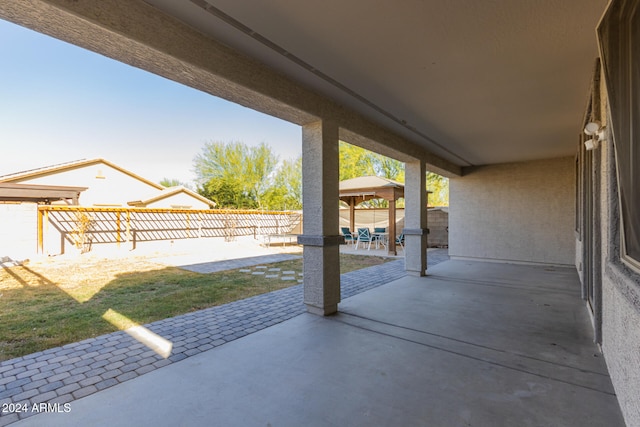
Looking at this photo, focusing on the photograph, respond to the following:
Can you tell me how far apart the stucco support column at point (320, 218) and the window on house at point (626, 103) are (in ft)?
8.36

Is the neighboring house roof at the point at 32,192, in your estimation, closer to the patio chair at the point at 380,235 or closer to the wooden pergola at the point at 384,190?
the wooden pergola at the point at 384,190

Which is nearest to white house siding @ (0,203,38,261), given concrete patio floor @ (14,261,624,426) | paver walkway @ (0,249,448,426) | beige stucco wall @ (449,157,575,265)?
paver walkway @ (0,249,448,426)

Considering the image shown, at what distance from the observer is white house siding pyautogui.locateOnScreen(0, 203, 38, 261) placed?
28.1ft

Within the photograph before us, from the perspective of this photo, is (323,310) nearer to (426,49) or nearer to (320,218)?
(320,218)

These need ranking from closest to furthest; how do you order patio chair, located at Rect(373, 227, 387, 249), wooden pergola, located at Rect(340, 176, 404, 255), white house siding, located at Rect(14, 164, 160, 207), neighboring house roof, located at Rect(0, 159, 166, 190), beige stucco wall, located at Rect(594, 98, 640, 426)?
1. beige stucco wall, located at Rect(594, 98, 640, 426)
2. wooden pergola, located at Rect(340, 176, 404, 255)
3. neighboring house roof, located at Rect(0, 159, 166, 190)
4. patio chair, located at Rect(373, 227, 387, 249)
5. white house siding, located at Rect(14, 164, 160, 207)

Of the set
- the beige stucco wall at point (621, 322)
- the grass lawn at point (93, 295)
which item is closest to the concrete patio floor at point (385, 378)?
the beige stucco wall at point (621, 322)

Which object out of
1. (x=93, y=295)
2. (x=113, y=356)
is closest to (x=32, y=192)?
(x=93, y=295)

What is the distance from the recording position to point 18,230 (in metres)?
8.77

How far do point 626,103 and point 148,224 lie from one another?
43.4 feet

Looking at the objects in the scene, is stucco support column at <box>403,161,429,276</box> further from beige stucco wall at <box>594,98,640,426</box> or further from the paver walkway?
beige stucco wall at <box>594,98,640,426</box>

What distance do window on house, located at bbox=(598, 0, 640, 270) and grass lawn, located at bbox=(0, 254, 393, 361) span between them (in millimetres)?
4383

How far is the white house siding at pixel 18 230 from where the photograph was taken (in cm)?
855

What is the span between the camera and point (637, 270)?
1.48 metres

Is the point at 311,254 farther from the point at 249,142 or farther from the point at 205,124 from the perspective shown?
the point at 205,124
